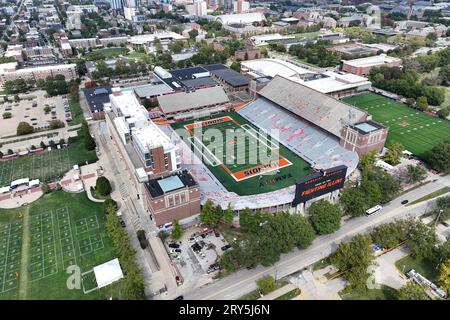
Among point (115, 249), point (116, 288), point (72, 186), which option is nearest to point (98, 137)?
point (72, 186)

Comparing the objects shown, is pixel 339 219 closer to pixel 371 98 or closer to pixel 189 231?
pixel 189 231

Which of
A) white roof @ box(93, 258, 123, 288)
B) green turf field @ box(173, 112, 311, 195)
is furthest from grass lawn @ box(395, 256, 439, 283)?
white roof @ box(93, 258, 123, 288)

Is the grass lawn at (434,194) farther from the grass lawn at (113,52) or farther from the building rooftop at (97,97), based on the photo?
the grass lawn at (113,52)

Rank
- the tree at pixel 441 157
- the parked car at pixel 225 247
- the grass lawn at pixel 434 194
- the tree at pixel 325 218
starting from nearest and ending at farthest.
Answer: the parked car at pixel 225 247 < the tree at pixel 325 218 < the grass lawn at pixel 434 194 < the tree at pixel 441 157

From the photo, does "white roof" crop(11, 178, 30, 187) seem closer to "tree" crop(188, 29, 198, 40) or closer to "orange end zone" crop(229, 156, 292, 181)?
"orange end zone" crop(229, 156, 292, 181)

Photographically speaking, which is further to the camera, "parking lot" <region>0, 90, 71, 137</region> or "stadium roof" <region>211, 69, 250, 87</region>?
"stadium roof" <region>211, 69, 250, 87</region>

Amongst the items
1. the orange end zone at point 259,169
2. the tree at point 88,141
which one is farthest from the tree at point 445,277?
the tree at point 88,141
